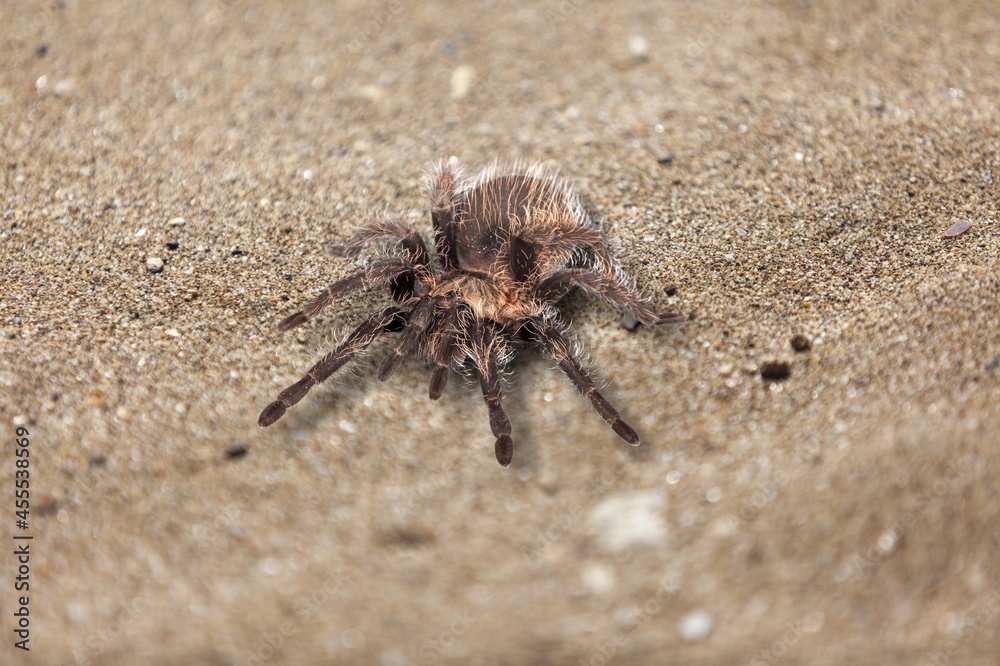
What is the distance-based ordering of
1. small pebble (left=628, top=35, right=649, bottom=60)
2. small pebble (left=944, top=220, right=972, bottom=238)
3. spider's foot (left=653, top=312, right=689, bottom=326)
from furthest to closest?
1. small pebble (left=628, top=35, right=649, bottom=60)
2. small pebble (left=944, top=220, right=972, bottom=238)
3. spider's foot (left=653, top=312, right=689, bottom=326)

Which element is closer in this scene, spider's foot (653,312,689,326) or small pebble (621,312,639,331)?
spider's foot (653,312,689,326)

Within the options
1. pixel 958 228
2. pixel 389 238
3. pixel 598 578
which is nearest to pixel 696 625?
pixel 598 578

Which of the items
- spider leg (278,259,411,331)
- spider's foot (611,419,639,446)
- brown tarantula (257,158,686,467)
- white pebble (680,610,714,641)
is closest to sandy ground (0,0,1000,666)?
white pebble (680,610,714,641)

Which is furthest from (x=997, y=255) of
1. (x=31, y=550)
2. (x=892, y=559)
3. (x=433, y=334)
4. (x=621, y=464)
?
(x=31, y=550)

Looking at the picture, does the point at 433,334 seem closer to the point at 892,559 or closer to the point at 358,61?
the point at 892,559

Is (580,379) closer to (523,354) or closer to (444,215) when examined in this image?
(523,354)

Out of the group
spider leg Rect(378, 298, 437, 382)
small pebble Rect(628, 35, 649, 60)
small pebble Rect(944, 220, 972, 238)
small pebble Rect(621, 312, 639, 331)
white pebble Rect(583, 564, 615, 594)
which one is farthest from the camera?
small pebble Rect(628, 35, 649, 60)

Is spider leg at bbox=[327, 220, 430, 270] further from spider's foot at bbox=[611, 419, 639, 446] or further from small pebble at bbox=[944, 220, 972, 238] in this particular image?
small pebble at bbox=[944, 220, 972, 238]
